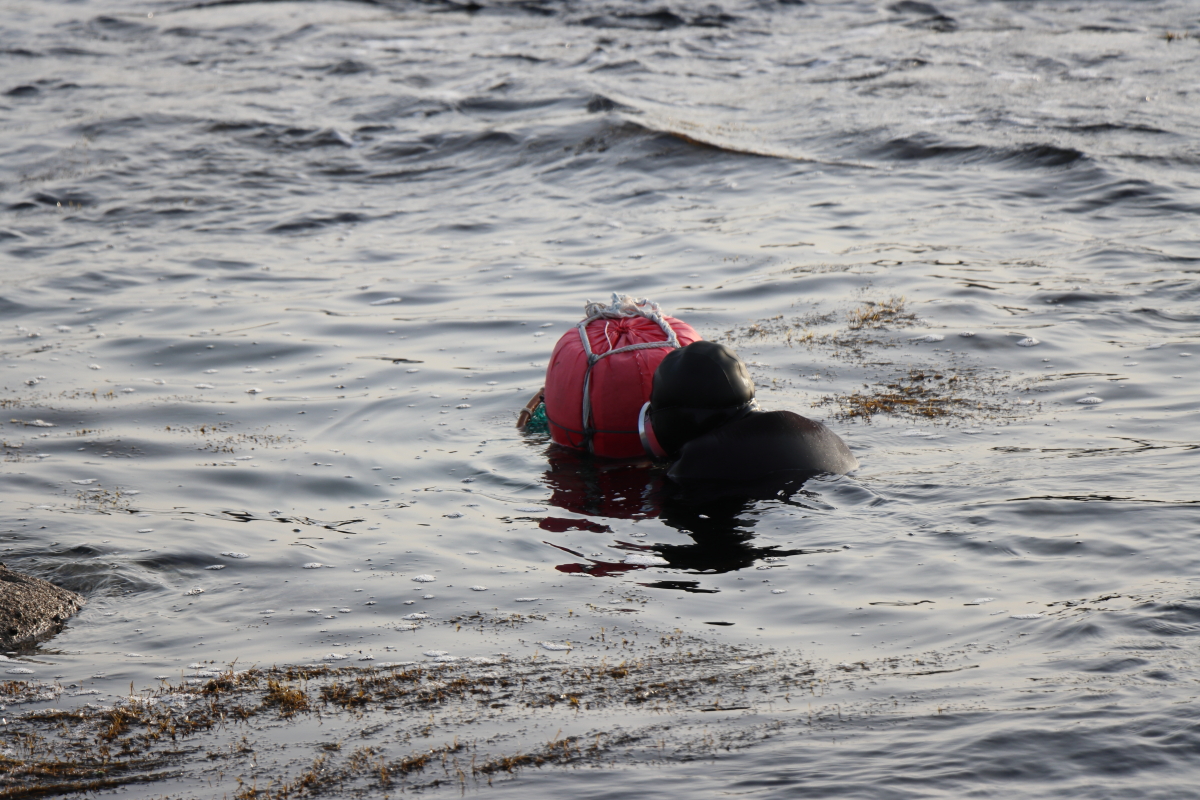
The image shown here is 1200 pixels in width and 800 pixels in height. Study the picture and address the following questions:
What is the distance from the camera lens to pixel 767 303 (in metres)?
10.5

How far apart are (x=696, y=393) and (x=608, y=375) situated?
28.8 inches

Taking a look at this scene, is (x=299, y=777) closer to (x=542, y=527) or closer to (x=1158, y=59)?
(x=542, y=527)

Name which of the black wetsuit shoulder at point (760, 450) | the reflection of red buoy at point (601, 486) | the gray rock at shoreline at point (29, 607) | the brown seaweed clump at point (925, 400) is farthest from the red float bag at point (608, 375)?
the gray rock at shoreline at point (29, 607)

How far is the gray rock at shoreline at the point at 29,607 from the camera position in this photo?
16.3 feet

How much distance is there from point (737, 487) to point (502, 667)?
2194 mm

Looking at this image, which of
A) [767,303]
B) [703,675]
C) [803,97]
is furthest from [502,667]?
[803,97]

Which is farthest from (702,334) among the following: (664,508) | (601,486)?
(664,508)

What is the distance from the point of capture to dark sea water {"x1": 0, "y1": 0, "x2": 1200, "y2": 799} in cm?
431

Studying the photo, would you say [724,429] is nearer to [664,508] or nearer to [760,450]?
[760,450]

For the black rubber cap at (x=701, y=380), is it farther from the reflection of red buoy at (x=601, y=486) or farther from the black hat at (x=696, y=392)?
the reflection of red buoy at (x=601, y=486)

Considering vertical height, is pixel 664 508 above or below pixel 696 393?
below

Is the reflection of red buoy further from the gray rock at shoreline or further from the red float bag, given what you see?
the gray rock at shoreline

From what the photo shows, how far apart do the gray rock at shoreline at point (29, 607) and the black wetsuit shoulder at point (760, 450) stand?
3174mm

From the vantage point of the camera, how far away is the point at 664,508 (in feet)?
21.2
